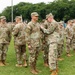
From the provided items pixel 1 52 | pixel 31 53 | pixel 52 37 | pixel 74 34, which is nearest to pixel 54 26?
pixel 52 37

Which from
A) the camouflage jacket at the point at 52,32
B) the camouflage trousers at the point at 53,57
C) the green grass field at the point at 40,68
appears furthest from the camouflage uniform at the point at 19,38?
the camouflage trousers at the point at 53,57

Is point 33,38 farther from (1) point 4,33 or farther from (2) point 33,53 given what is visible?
(1) point 4,33

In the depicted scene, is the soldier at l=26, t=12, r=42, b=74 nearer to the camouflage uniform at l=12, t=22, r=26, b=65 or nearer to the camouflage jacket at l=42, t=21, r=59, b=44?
the camouflage jacket at l=42, t=21, r=59, b=44

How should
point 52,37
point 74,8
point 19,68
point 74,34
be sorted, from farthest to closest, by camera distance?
point 74,8
point 74,34
point 19,68
point 52,37

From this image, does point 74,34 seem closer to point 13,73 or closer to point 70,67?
point 70,67

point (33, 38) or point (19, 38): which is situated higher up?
point (33, 38)

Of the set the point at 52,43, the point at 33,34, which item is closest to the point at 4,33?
the point at 33,34

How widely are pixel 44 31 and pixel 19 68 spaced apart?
2021 millimetres

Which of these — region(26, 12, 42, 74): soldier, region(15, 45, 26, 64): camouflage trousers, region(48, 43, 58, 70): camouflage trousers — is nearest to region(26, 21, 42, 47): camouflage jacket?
region(26, 12, 42, 74): soldier

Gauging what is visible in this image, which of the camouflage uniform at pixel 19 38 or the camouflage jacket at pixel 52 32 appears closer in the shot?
the camouflage jacket at pixel 52 32

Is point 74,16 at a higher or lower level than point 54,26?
lower

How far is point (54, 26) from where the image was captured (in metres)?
10.1

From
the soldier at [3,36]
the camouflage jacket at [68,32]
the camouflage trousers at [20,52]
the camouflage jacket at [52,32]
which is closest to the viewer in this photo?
the camouflage jacket at [52,32]

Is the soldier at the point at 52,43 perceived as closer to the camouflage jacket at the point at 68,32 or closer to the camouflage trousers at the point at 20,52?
the camouflage trousers at the point at 20,52
